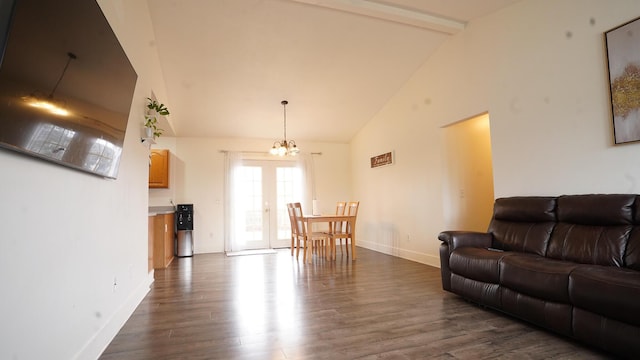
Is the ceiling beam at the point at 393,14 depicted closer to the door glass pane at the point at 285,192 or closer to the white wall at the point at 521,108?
the white wall at the point at 521,108

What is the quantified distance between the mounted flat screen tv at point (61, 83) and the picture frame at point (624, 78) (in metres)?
3.82

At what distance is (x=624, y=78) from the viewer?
2.66m

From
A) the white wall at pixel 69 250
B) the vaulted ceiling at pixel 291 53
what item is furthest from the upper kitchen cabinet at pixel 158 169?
the white wall at pixel 69 250

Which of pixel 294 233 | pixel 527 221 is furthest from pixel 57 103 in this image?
pixel 294 233

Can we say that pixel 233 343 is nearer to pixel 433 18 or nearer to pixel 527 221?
pixel 527 221

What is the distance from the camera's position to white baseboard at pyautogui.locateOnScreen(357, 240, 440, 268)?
4.79m

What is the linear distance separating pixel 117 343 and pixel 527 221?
3624mm

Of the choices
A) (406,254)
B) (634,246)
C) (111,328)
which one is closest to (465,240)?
(634,246)

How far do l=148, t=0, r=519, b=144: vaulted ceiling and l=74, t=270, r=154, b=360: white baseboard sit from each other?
3037 mm

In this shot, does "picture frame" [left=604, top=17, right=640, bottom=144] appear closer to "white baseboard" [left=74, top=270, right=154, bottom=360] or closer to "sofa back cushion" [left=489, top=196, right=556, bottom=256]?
"sofa back cushion" [left=489, top=196, right=556, bottom=256]

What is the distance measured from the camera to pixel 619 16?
106 inches

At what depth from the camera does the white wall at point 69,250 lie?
1.24 meters

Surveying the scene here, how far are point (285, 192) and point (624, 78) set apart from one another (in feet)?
19.3

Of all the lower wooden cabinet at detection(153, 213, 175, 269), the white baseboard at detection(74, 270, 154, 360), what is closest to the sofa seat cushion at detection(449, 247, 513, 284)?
the white baseboard at detection(74, 270, 154, 360)
